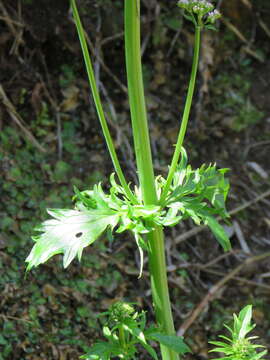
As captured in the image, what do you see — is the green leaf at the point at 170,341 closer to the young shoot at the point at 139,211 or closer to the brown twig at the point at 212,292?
the young shoot at the point at 139,211

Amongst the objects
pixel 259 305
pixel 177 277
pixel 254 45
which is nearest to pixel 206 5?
pixel 177 277

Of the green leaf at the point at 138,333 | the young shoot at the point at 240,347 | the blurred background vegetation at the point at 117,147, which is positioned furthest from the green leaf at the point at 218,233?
the blurred background vegetation at the point at 117,147

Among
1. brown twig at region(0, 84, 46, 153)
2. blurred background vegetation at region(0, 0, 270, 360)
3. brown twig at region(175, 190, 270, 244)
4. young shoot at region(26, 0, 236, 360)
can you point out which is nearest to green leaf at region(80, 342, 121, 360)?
young shoot at region(26, 0, 236, 360)

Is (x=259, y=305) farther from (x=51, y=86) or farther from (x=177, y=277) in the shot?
(x=51, y=86)

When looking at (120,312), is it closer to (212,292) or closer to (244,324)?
(244,324)

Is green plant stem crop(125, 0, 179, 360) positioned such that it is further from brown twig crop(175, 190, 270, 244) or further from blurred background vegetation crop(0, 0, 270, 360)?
brown twig crop(175, 190, 270, 244)
